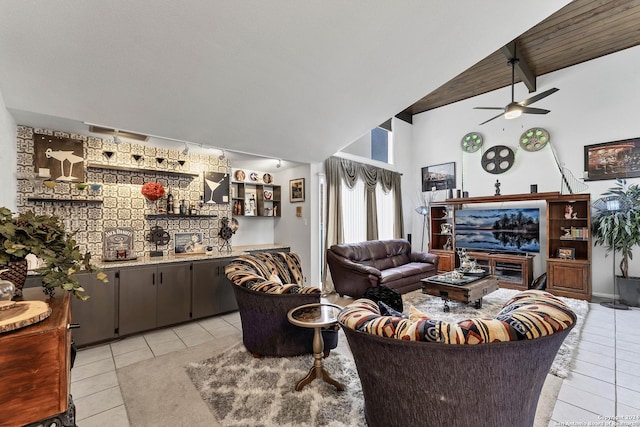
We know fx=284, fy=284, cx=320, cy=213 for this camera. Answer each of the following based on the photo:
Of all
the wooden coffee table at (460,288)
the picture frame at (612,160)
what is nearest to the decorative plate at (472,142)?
the picture frame at (612,160)

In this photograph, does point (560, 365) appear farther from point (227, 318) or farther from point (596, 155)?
point (596, 155)

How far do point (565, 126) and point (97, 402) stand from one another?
7.88m

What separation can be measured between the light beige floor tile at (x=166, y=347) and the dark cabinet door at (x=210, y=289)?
23.4 inches

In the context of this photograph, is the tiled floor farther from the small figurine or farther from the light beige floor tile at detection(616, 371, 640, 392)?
the small figurine

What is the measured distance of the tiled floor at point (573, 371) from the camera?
2.00 m

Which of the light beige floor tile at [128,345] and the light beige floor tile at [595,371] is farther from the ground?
the light beige floor tile at [128,345]

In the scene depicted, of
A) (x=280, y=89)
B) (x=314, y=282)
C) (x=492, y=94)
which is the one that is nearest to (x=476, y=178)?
(x=492, y=94)

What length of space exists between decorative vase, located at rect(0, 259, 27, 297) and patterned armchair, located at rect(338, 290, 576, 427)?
5.59 feet

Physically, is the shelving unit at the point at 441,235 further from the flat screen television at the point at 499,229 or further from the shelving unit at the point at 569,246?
the shelving unit at the point at 569,246

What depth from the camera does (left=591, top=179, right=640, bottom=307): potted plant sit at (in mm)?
4316

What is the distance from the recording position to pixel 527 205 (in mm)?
5855

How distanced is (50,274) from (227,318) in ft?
9.36

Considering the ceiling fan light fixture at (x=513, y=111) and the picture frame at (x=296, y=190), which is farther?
the picture frame at (x=296, y=190)

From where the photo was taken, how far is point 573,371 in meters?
2.54
